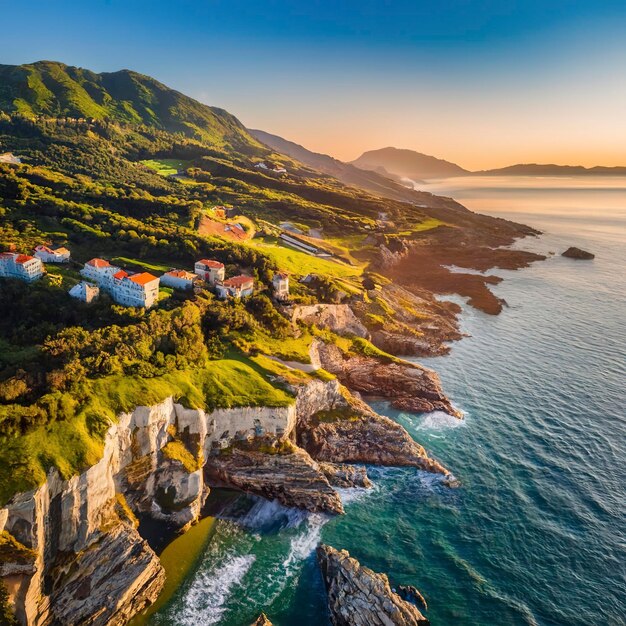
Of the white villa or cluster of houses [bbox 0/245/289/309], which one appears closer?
cluster of houses [bbox 0/245/289/309]

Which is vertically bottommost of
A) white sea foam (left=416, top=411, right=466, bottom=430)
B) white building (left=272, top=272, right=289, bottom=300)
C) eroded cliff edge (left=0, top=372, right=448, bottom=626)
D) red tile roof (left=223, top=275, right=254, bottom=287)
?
white sea foam (left=416, top=411, right=466, bottom=430)

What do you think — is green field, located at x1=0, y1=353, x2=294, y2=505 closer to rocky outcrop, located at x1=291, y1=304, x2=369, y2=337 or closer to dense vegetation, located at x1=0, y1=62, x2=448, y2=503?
dense vegetation, located at x1=0, y1=62, x2=448, y2=503

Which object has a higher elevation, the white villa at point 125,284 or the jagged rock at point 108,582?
the white villa at point 125,284

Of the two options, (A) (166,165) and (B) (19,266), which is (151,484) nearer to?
(B) (19,266)

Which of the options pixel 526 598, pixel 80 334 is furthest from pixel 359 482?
pixel 80 334

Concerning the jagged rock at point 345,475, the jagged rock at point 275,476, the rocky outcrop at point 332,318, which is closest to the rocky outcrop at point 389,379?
the rocky outcrop at point 332,318

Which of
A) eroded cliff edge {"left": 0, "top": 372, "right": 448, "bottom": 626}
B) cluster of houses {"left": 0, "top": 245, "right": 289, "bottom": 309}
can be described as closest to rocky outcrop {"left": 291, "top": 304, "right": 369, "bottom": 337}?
cluster of houses {"left": 0, "top": 245, "right": 289, "bottom": 309}

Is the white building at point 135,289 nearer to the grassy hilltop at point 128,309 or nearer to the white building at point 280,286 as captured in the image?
the grassy hilltop at point 128,309

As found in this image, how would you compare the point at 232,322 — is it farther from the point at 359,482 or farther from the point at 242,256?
the point at 359,482
